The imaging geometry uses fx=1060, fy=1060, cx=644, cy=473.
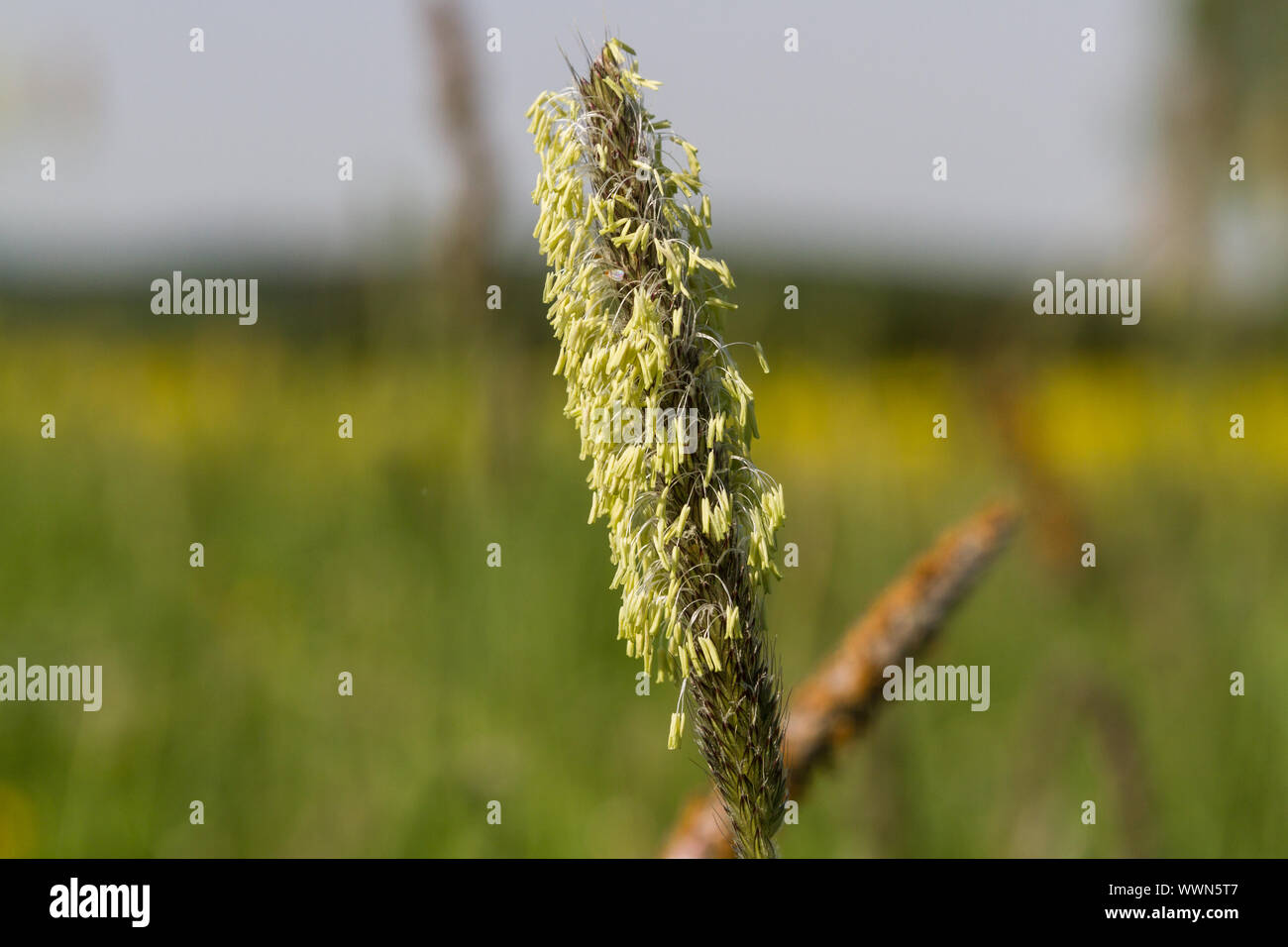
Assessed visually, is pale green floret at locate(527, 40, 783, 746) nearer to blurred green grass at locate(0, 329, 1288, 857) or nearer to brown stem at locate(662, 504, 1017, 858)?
brown stem at locate(662, 504, 1017, 858)

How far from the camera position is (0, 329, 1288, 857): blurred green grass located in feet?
11.1

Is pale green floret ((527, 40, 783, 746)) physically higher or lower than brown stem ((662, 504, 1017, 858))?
higher

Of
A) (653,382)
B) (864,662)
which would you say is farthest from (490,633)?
(653,382)

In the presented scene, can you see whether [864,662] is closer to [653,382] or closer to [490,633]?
[653,382]

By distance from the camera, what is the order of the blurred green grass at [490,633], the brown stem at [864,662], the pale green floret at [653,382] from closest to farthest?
1. the pale green floret at [653,382]
2. the brown stem at [864,662]
3. the blurred green grass at [490,633]

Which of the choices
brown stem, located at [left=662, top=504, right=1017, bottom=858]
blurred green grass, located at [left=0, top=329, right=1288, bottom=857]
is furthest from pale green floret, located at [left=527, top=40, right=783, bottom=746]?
blurred green grass, located at [left=0, top=329, right=1288, bottom=857]

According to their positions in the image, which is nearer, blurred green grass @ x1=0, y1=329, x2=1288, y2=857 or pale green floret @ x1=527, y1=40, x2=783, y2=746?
pale green floret @ x1=527, y1=40, x2=783, y2=746

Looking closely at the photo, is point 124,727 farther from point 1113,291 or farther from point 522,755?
point 1113,291

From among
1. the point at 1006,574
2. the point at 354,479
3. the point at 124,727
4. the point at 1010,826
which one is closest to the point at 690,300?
the point at 1010,826

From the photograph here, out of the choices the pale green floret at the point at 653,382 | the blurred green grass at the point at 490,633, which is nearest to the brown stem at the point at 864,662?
the pale green floret at the point at 653,382

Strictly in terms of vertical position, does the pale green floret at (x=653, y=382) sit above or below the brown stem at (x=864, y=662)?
above

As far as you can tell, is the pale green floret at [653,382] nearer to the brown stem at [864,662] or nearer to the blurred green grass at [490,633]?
the brown stem at [864,662]

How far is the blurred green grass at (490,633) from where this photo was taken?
3.38m

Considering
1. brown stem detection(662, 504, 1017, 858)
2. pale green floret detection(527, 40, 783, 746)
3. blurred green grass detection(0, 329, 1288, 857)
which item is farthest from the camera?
blurred green grass detection(0, 329, 1288, 857)
